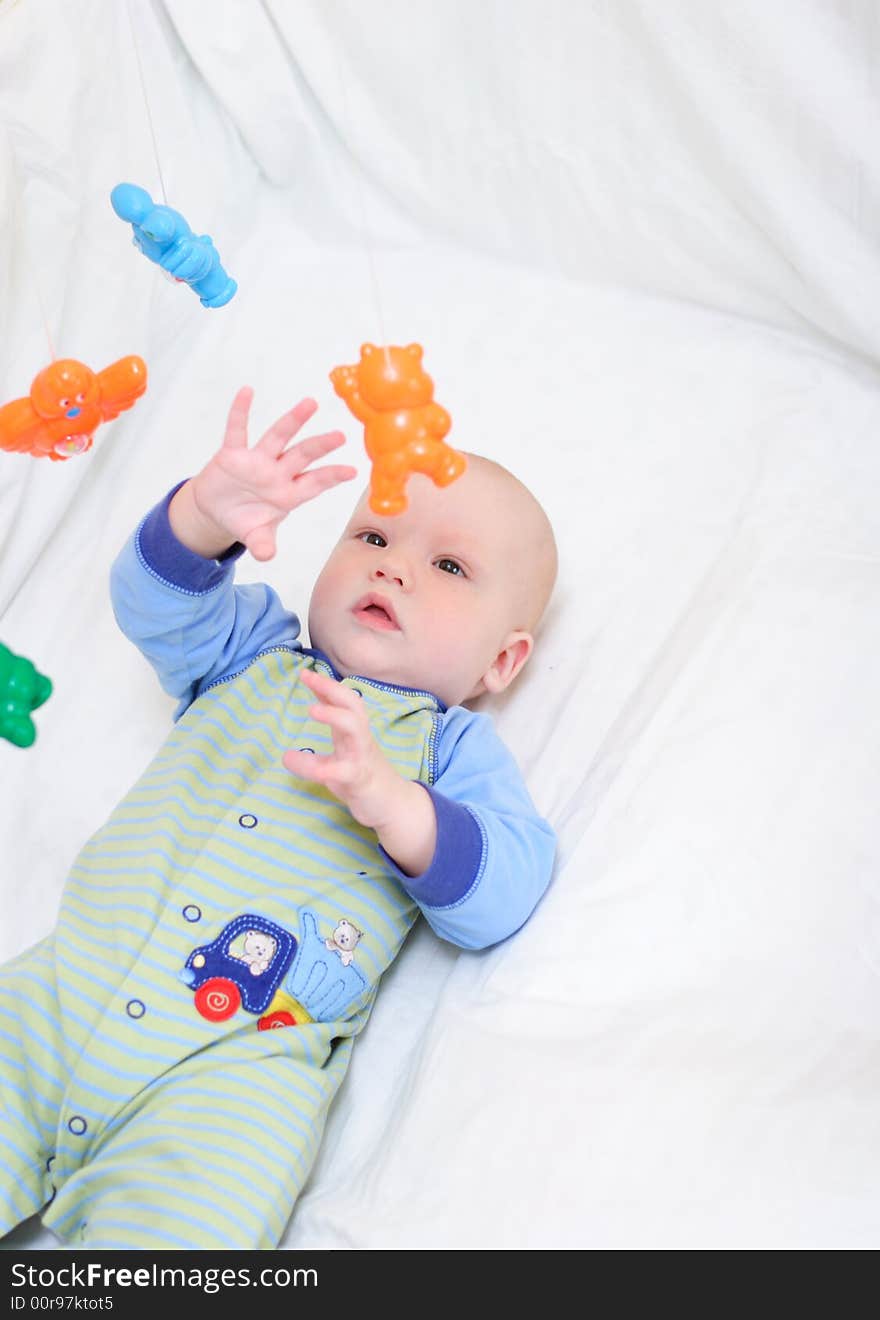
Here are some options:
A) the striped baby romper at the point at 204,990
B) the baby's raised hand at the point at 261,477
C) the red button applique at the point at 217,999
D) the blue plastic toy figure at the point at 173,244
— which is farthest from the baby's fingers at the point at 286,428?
the red button applique at the point at 217,999

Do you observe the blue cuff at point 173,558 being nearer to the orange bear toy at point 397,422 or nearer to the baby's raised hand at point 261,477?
the baby's raised hand at point 261,477

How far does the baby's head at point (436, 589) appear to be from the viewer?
1.18 meters

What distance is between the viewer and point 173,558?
1.13m

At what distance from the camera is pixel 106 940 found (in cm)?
106

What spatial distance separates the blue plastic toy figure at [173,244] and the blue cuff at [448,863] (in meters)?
0.40

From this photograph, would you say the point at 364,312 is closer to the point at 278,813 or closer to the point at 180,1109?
the point at 278,813

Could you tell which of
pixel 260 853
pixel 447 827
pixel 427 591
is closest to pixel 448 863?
pixel 447 827

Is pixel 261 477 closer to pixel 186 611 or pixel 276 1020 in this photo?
pixel 186 611

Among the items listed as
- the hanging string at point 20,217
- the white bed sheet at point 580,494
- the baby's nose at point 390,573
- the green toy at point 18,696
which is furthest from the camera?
the hanging string at point 20,217

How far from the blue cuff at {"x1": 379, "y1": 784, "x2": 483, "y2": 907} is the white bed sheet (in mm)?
78

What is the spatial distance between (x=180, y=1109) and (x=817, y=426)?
905 mm

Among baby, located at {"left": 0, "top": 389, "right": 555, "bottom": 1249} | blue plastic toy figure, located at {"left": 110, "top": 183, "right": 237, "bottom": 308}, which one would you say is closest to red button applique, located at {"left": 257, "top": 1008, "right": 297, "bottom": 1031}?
baby, located at {"left": 0, "top": 389, "right": 555, "bottom": 1249}

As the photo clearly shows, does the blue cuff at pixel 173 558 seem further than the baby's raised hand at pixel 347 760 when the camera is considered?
Yes
